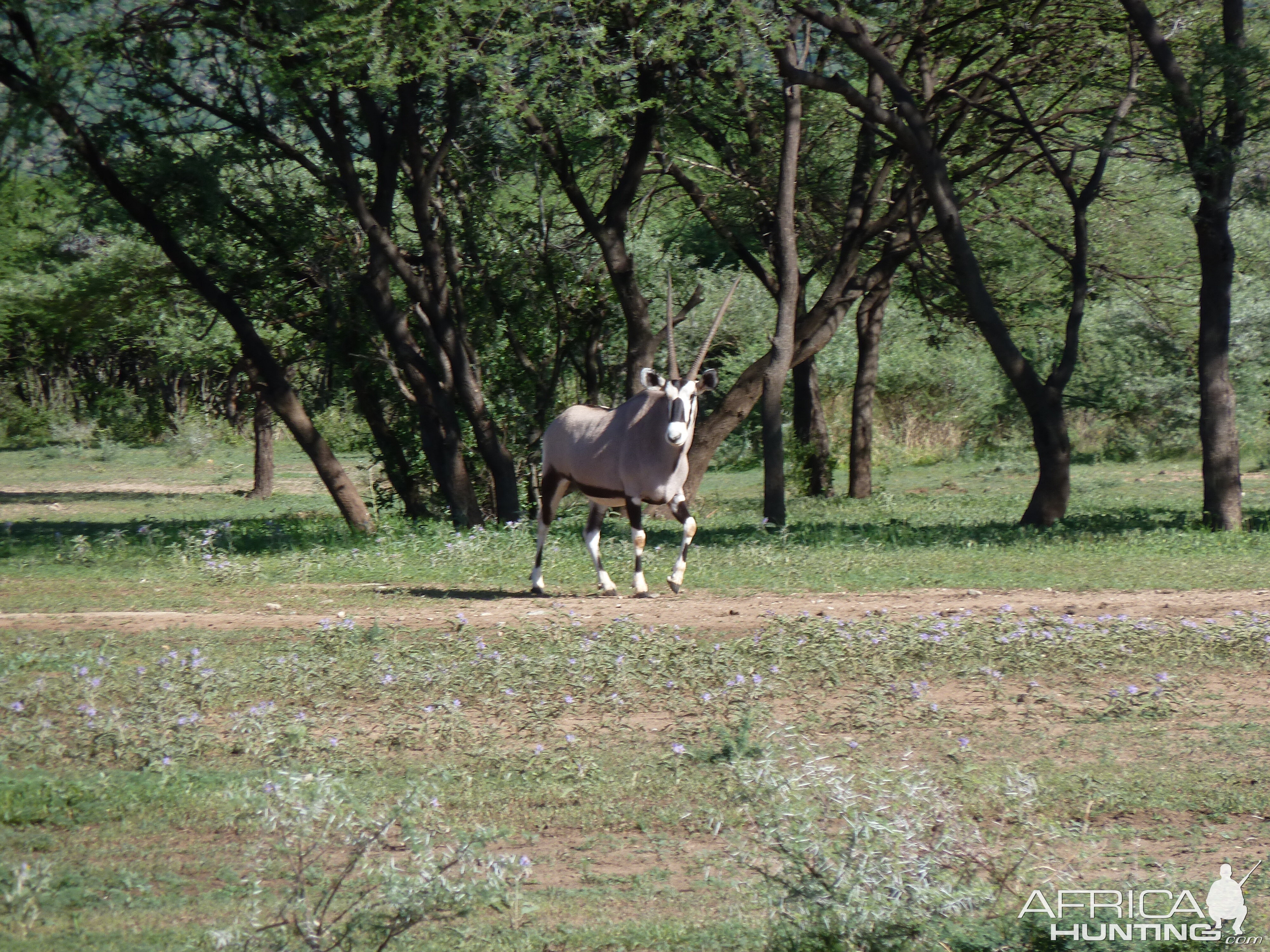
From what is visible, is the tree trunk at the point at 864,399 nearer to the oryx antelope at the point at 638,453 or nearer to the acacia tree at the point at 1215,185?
the acacia tree at the point at 1215,185

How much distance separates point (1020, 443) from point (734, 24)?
2019cm

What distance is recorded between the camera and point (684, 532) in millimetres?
12852

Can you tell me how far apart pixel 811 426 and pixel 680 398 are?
48.0 feet

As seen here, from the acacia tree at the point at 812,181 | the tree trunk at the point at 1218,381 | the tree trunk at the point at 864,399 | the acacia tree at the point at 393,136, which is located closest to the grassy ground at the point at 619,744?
the tree trunk at the point at 1218,381

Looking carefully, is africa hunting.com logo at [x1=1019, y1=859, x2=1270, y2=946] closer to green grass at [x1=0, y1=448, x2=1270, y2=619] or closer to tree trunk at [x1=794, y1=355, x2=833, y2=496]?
green grass at [x1=0, y1=448, x2=1270, y2=619]

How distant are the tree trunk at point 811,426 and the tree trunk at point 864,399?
1.92ft

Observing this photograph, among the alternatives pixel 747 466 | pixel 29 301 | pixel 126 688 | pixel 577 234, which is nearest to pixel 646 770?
pixel 126 688

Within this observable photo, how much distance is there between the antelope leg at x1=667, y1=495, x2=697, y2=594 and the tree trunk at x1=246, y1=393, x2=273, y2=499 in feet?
50.5

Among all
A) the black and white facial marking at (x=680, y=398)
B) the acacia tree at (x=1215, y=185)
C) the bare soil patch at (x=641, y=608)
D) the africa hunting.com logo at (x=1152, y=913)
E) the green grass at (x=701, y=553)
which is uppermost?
the acacia tree at (x=1215, y=185)

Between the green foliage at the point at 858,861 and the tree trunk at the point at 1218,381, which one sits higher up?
the tree trunk at the point at 1218,381

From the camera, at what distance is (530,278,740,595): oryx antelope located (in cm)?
1255

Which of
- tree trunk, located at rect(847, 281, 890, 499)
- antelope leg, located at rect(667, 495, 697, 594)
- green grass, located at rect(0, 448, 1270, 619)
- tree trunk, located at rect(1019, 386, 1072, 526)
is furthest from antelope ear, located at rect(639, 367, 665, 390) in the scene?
tree trunk, located at rect(847, 281, 890, 499)

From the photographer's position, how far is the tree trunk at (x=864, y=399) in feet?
85.8

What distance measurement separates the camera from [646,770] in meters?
7.48
